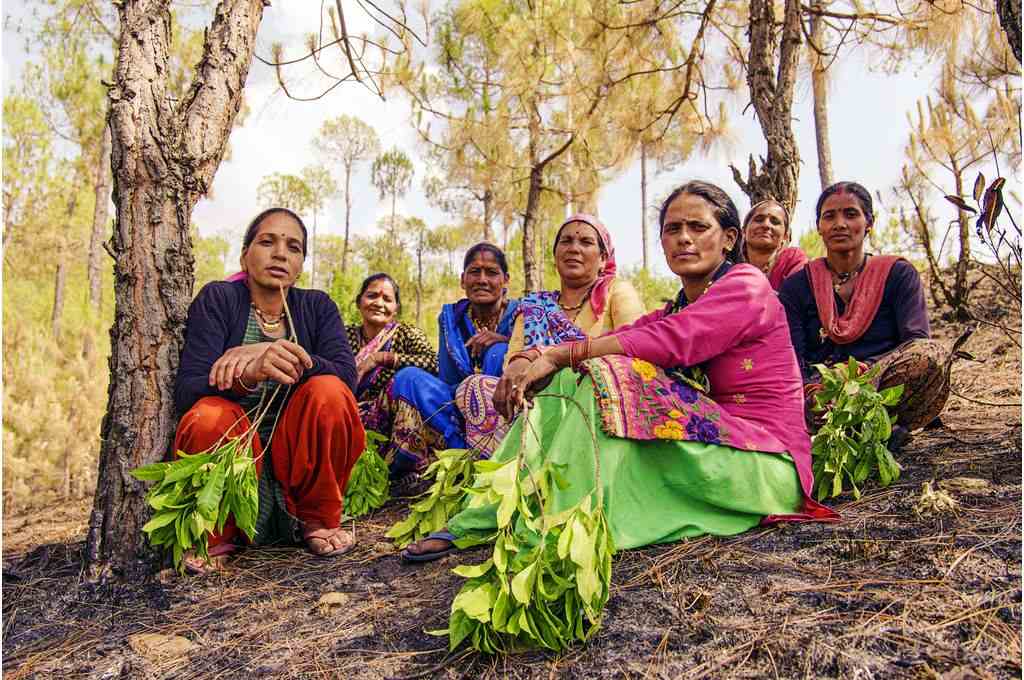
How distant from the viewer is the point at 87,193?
12.4 m

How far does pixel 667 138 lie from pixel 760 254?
3942mm

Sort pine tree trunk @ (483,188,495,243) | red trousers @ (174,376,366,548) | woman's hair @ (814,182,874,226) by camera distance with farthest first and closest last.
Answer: pine tree trunk @ (483,188,495,243)
woman's hair @ (814,182,874,226)
red trousers @ (174,376,366,548)

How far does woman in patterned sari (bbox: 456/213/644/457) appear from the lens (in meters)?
2.86

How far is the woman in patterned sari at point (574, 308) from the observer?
2.86 meters

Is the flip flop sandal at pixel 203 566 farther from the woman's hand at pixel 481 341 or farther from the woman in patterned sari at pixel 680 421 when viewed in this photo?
the woman's hand at pixel 481 341

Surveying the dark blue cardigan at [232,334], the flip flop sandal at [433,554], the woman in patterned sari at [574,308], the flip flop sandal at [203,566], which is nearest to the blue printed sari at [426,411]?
the woman in patterned sari at [574,308]

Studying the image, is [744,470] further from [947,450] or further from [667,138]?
[667,138]

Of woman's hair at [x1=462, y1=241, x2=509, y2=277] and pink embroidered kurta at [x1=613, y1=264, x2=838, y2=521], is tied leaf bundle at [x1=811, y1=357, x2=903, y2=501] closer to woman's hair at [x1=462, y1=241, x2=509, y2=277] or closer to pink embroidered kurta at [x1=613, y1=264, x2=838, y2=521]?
pink embroidered kurta at [x1=613, y1=264, x2=838, y2=521]

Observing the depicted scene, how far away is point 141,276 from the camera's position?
2273 mm

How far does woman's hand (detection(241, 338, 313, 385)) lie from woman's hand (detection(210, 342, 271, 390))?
0.06ft

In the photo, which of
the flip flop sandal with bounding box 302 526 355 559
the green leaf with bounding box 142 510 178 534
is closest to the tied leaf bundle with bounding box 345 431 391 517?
the flip flop sandal with bounding box 302 526 355 559

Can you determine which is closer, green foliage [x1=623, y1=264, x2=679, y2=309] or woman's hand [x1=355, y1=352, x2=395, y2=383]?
woman's hand [x1=355, y1=352, x2=395, y2=383]

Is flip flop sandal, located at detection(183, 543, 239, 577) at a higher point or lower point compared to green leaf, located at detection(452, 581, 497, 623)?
lower

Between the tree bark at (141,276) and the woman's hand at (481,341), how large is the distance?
144cm
